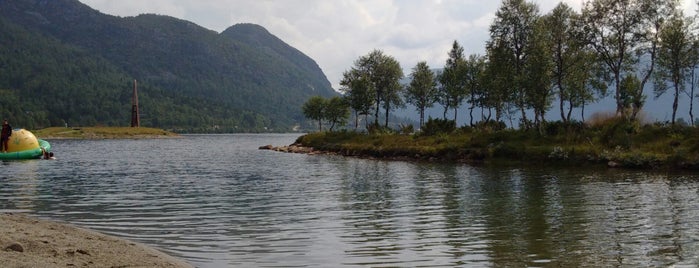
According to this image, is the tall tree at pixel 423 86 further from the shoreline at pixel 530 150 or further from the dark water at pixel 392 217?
the dark water at pixel 392 217

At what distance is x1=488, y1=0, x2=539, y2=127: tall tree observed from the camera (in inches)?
2995

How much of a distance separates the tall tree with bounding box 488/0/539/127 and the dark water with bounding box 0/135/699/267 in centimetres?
3859

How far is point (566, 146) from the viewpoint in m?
57.2

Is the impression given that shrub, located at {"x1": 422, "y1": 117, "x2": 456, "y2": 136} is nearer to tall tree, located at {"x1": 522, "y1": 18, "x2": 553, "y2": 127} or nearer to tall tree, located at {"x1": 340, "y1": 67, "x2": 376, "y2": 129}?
tall tree, located at {"x1": 522, "y1": 18, "x2": 553, "y2": 127}

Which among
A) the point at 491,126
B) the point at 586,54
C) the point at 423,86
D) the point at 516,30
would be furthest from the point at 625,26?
the point at 423,86

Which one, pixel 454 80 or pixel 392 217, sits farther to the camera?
pixel 454 80

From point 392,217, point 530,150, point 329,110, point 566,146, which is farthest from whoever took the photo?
point 329,110

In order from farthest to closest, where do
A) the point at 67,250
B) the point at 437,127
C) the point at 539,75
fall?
1. the point at 437,127
2. the point at 539,75
3. the point at 67,250

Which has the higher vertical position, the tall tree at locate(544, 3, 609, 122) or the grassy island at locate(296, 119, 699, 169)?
the tall tree at locate(544, 3, 609, 122)

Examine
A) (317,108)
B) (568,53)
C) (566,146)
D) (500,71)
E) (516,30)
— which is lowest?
(566,146)

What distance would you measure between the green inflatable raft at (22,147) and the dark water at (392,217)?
24454 mm

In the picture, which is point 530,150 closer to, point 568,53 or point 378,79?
point 568,53

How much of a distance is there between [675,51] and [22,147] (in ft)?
263

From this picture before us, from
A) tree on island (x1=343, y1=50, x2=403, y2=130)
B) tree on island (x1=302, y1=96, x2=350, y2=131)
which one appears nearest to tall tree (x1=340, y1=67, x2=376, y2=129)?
tree on island (x1=343, y1=50, x2=403, y2=130)
